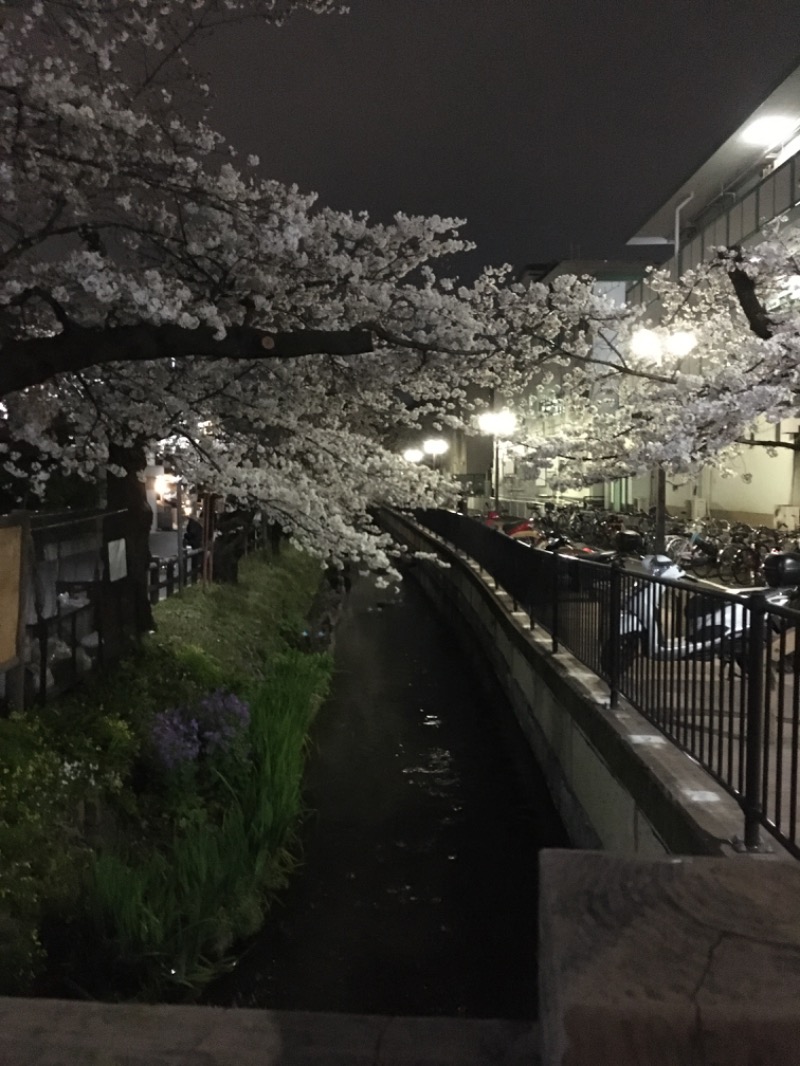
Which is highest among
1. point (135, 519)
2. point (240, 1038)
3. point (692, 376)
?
point (692, 376)

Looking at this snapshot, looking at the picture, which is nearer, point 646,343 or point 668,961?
point 668,961

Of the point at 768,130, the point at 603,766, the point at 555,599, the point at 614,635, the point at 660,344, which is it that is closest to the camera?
the point at 603,766

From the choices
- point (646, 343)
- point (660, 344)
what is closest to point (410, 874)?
point (646, 343)

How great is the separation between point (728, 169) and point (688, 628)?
19384 mm

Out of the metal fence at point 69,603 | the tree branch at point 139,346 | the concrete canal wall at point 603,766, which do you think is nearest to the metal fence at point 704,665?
the concrete canal wall at point 603,766

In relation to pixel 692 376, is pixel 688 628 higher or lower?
lower

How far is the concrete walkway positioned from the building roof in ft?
59.4

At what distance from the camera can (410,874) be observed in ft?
26.1

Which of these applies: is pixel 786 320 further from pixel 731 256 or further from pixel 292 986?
pixel 292 986

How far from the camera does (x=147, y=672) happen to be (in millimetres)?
8469

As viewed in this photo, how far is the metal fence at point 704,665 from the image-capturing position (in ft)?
13.3

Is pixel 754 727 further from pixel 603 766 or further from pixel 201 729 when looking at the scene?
pixel 201 729

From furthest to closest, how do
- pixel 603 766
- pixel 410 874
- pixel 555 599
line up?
pixel 555 599 → pixel 410 874 → pixel 603 766

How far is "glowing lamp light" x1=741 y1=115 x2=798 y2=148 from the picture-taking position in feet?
61.1
